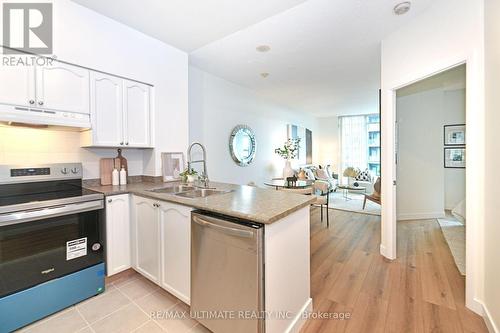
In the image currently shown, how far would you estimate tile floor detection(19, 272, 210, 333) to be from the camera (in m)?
1.55

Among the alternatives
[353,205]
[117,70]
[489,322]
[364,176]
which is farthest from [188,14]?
[364,176]

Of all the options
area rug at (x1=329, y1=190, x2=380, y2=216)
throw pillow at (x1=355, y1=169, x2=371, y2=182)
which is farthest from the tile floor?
throw pillow at (x1=355, y1=169, x2=371, y2=182)

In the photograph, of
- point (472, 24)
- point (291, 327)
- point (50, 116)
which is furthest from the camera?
point (50, 116)

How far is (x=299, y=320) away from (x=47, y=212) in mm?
1993

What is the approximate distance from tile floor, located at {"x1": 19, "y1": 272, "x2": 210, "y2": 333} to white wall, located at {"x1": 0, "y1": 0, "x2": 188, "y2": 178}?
48.4 inches

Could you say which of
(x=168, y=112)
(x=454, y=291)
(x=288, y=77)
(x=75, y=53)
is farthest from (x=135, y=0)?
(x=454, y=291)

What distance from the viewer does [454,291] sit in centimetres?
196

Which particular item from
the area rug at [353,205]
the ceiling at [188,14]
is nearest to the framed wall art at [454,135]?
the area rug at [353,205]

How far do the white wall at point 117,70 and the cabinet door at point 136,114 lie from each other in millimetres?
99

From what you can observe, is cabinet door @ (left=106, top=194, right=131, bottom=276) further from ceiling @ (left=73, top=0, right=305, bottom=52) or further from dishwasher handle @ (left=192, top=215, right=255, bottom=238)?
ceiling @ (left=73, top=0, right=305, bottom=52)

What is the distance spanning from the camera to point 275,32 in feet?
7.78

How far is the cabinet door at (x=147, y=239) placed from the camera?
1857 mm

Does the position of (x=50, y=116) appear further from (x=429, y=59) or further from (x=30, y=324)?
(x=429, y=59)

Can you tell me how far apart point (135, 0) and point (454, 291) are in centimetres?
386
